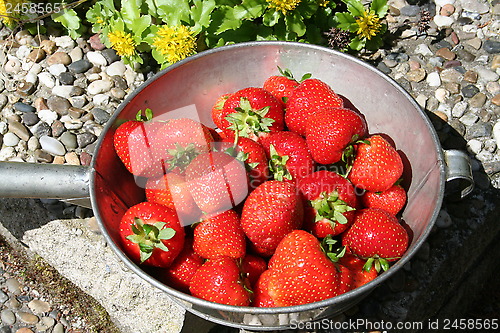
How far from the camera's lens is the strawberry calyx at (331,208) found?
113 cm

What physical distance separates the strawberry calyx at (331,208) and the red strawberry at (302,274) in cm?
8

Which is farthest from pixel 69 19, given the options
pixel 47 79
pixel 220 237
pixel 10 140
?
pixel 220 237

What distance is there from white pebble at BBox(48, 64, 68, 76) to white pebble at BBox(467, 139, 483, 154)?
1.35 metres

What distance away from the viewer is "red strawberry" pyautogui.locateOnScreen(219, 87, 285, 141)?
122 cm

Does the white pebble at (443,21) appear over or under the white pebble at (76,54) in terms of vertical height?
over

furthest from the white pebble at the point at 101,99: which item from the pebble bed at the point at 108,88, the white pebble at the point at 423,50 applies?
the white pebble at the point at 423,50

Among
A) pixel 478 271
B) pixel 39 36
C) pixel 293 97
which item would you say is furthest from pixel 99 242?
pixel 478 271

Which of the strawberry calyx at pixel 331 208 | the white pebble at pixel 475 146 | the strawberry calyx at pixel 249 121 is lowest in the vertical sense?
the white pebble at pixel 475 146

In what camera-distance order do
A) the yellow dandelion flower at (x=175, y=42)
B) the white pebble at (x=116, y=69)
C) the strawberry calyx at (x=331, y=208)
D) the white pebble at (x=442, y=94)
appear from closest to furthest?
the strawberry calyx at (x=331, y=208)
the yellow dandelion flower at (x=175, y=42)
the white pebble at (x=442, y=94)
the white pebble at (x=116, y=69)

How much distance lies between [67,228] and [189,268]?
561 millimetres

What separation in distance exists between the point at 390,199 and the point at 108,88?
3.41 feet

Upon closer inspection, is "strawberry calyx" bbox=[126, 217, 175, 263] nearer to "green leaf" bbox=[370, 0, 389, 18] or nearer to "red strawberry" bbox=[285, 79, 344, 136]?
"red strawberry" bbox=[285, 79, 344, 136]

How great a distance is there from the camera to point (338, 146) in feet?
3.82

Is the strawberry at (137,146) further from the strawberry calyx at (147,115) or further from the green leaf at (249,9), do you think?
the green leaf at (249,9)
